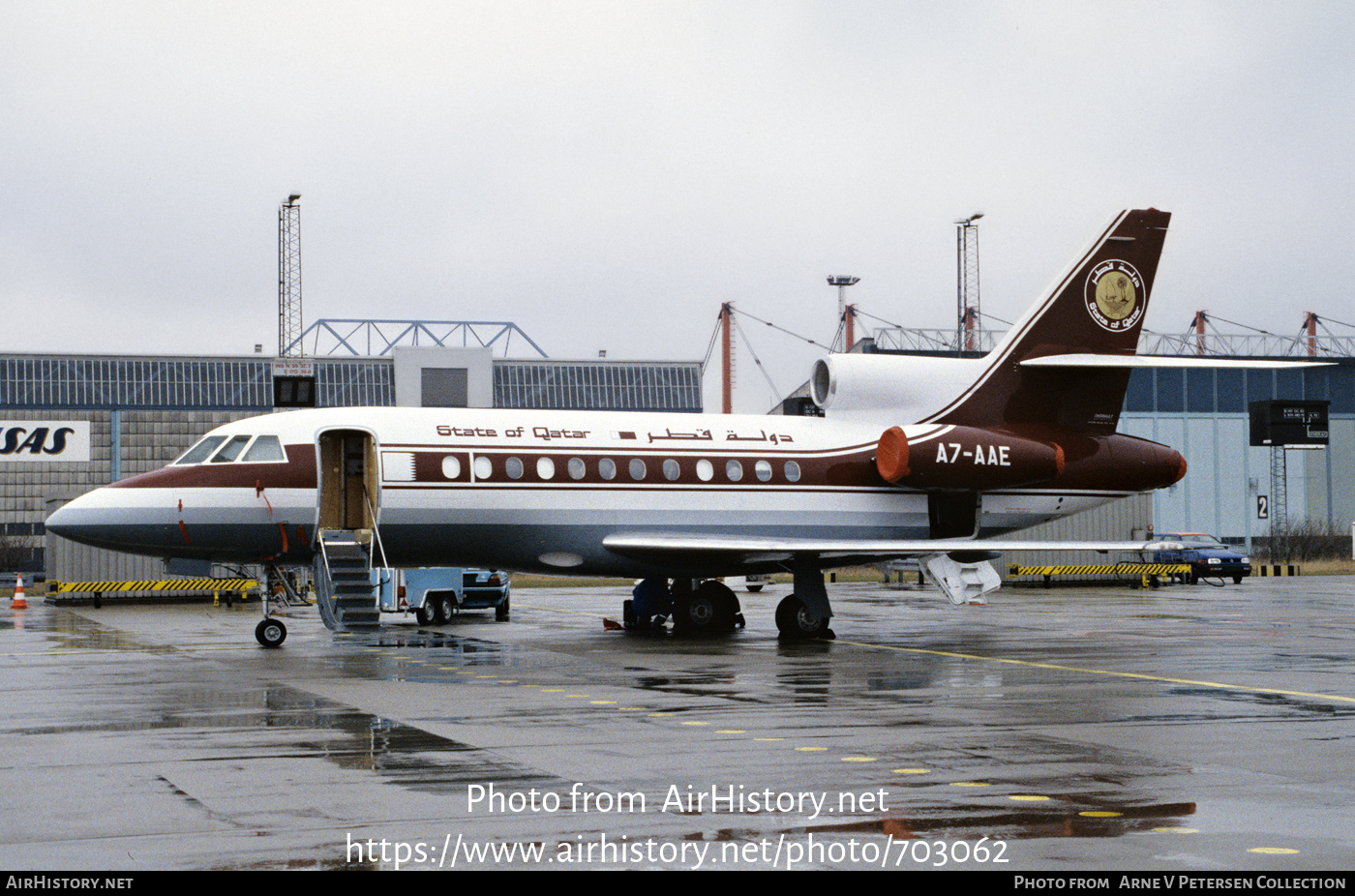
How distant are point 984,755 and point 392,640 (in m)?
15.3

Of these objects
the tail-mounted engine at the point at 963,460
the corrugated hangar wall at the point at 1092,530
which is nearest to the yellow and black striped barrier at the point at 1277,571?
the corrugated hangar wall at the point at 1092,530

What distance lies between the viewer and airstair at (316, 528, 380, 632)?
20203 mm

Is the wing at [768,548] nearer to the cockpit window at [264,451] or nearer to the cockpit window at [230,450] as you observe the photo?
the cockpit window at [264,451]

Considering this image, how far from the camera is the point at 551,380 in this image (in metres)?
95.4

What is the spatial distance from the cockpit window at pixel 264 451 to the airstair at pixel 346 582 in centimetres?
141

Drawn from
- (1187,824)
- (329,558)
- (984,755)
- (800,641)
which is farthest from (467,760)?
(800,641)

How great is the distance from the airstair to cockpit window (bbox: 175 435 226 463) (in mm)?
2201

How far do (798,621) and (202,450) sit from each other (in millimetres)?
10151

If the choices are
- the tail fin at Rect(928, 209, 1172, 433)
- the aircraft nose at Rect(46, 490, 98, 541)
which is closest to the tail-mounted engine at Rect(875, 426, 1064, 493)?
the tail fin at Rect(928, 209, 1172, 433)

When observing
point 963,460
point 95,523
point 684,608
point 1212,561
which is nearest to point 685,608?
point 684,608

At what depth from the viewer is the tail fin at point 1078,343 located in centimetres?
2611

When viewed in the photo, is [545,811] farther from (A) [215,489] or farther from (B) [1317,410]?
(B) [1317,410]

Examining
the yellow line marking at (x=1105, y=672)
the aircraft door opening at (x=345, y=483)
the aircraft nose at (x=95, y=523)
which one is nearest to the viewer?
the yellow line marking at (x=1105, y=672)

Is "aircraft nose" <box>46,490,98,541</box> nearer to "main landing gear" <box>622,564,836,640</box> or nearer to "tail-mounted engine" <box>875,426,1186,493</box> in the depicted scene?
"main landing gear" <box>622,564,836,640</box>
